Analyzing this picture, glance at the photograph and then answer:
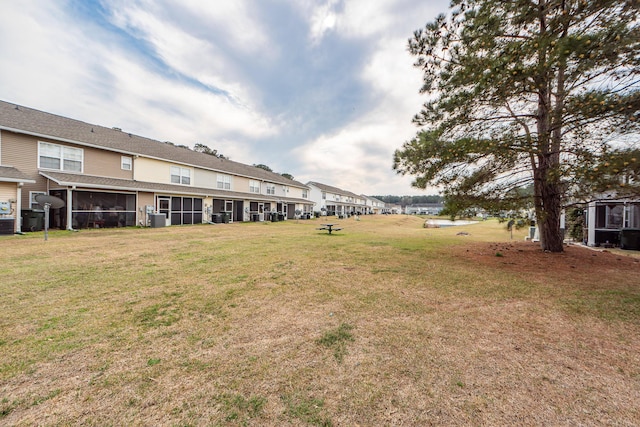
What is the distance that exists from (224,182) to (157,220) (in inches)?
392

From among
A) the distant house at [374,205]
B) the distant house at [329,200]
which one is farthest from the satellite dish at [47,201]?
the distant house at [374,205]

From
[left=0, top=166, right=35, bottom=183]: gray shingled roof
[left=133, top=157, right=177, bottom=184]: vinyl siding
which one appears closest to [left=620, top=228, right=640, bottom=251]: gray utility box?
[left=0, top=166, right=35, bottom=183]: gray shingled roof

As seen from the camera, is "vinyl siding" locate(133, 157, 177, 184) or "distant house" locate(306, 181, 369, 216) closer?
"vinyl siding" locate(133, 157, 177, 184)

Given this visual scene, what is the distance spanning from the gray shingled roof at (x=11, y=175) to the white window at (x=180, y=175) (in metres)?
8.97

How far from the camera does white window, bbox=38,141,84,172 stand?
45.7ft

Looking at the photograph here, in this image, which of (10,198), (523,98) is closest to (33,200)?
(10,198)

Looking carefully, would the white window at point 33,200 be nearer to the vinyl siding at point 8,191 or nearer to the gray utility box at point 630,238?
the vinyl siding at point 8,191

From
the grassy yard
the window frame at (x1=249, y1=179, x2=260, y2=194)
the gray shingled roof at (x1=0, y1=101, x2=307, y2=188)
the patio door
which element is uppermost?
the gray shingled roof at (x1=0, y1=101, x2=307, y2=188)

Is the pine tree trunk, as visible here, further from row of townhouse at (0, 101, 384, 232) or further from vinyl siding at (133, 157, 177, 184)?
vinyl siding at (133, 157, 177, 184)

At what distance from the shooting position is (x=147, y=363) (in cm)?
264

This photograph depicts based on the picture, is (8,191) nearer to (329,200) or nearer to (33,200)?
(33,200)

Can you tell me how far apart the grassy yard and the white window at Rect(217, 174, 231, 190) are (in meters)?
20.3

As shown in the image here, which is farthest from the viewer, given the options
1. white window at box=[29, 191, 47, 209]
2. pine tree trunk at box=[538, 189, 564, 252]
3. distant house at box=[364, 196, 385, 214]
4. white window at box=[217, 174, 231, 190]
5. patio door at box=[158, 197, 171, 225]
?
distant house at box=[364, 196, 385, 214]

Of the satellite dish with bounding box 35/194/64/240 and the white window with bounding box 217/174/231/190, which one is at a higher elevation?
the white window with bounding box 217/174/231/190
